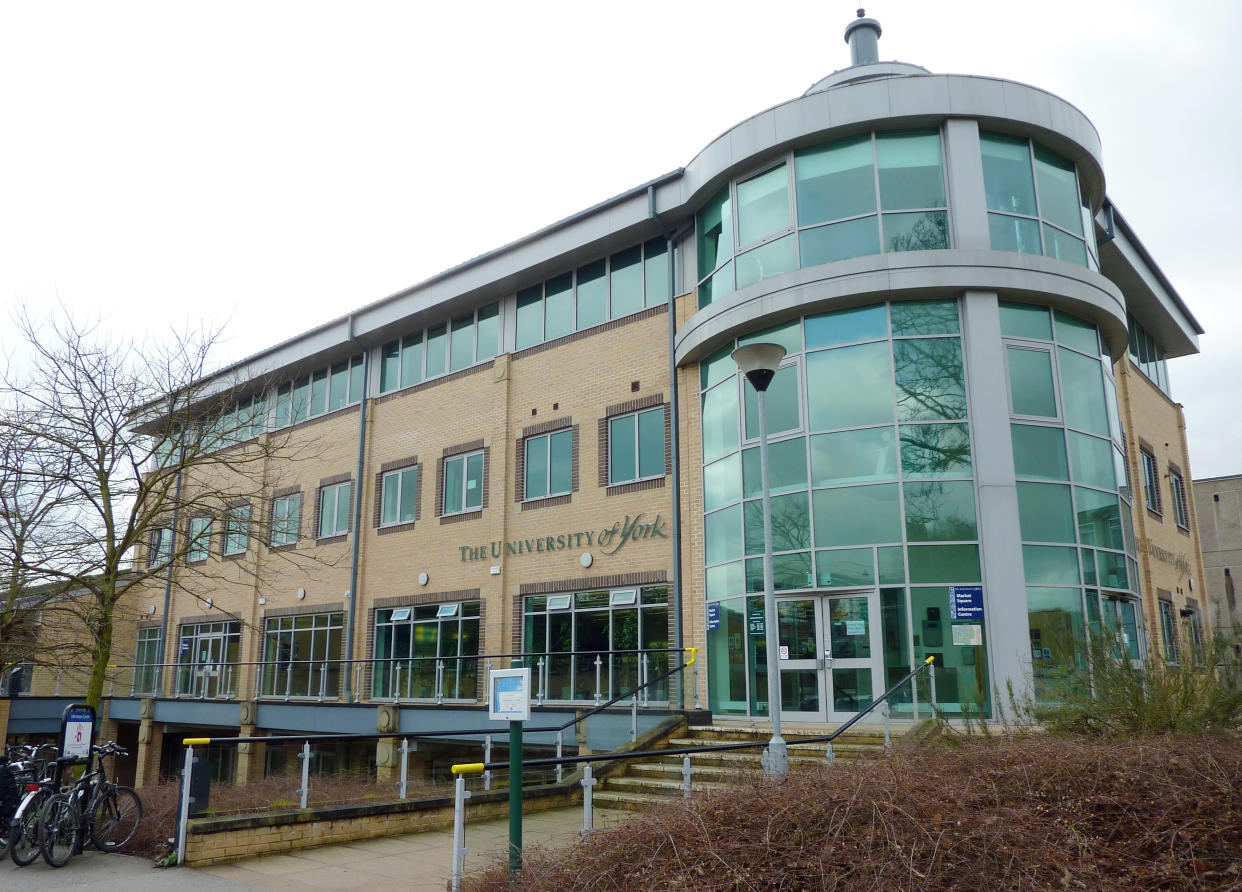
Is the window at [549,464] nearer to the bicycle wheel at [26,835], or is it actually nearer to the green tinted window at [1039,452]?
the green tinted window at [1039,452]

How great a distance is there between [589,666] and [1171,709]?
1034 centimetres

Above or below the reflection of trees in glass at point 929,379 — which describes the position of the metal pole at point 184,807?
below

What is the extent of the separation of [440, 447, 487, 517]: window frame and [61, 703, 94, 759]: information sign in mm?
11653

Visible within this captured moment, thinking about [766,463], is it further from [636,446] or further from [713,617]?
[636,446]

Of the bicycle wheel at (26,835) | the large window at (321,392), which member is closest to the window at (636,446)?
the large window at (321,392)

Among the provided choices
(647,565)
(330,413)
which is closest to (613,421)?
(647,565)

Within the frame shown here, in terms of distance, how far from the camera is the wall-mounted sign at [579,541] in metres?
19.5

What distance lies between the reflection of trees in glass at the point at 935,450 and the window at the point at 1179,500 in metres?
12.2

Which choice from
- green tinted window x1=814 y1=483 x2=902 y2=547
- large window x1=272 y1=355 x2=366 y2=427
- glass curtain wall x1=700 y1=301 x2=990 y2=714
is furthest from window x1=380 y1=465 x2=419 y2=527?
green tinted window x1=814 y1=483 x2=902 y2=547

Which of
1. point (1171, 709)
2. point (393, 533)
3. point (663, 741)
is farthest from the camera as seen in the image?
point (393, 533)

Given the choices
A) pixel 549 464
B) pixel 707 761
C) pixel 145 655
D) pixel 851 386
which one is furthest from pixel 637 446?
pixel 145 655

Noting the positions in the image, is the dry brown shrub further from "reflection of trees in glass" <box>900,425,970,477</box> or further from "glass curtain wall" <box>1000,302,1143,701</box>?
"reflection of trees in glass" <box>900,425,970,477</box>

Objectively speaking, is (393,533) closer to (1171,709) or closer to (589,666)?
(589,666)

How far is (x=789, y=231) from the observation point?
687 inches
